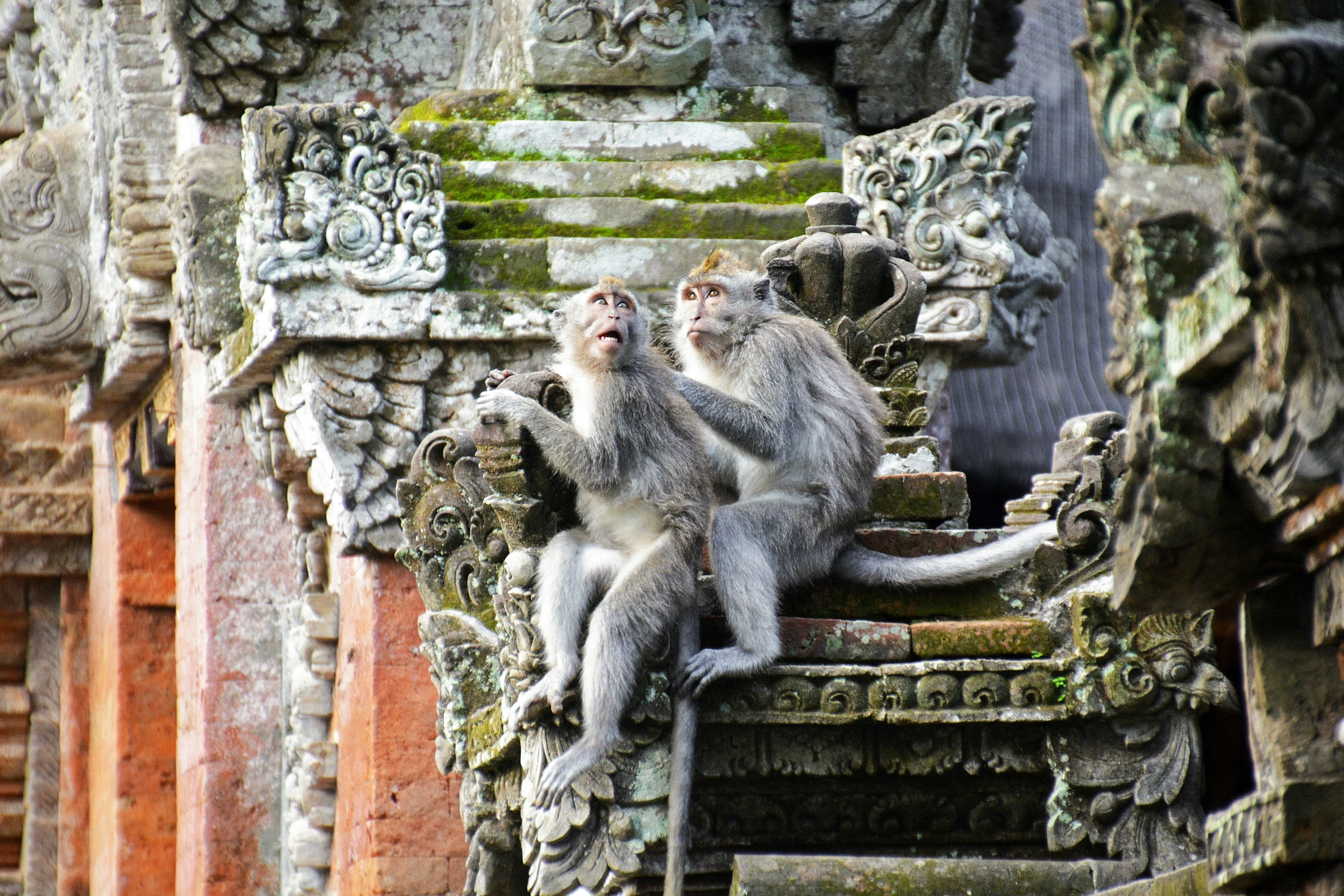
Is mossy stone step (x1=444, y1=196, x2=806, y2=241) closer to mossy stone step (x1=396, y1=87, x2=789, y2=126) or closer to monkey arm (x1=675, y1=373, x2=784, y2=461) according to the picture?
mossy stone step (x1=396, y1=87, x2=789, y2=126)

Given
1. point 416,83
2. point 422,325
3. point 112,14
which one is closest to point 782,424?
point 422,325

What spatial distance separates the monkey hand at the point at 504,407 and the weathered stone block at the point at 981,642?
1.30 metres

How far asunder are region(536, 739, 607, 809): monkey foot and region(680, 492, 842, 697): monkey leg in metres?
0.28

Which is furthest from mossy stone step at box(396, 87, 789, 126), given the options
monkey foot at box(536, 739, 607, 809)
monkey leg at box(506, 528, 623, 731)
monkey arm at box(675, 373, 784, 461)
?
monkey foot at box(536, 739, 607, 809)

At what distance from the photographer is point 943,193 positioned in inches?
324

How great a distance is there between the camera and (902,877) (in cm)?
474

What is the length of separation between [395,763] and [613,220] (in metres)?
2.44

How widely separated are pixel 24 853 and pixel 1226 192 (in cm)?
1237

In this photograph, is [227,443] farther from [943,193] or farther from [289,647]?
[943,193]

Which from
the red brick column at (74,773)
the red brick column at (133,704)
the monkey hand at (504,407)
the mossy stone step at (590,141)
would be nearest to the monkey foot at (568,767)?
the monkey hand at (504,407)

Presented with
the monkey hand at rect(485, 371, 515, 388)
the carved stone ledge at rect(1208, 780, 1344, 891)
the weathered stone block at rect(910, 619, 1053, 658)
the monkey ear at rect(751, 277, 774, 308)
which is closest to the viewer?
the carved stone ledge at rect(1208, 780, 1344, 891)

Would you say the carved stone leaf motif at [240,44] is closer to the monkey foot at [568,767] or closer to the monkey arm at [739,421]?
the monkey arm at [739,421]

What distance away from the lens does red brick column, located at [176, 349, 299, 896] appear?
9883 mm

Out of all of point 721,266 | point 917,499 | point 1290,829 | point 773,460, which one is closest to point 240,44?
point 721,266
